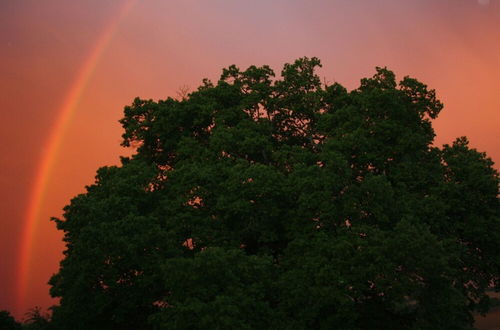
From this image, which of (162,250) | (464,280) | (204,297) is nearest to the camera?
(204,297)

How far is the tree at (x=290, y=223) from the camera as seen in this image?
17641 millimetres

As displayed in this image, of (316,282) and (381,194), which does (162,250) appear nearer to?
(316,282)

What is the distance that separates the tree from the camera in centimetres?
1764

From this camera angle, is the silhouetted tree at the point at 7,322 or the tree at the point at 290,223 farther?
the silhouetted tree at the point at 7,322

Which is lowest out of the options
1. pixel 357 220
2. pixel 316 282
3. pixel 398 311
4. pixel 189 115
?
pixel 398 311

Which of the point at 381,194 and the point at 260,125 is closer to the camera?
the point at 381,194

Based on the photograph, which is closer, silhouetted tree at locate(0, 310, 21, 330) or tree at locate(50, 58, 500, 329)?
tree at locate(50, 58, 500, 329)

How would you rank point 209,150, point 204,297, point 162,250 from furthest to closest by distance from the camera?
1. point 209,150
2. point 162,250
3. point 204,297

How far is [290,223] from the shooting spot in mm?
21031

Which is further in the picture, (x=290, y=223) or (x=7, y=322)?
(x=7, y=322)

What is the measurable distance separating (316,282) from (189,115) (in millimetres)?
12641

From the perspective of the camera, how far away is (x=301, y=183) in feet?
64.5

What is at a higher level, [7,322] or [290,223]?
[7,322]

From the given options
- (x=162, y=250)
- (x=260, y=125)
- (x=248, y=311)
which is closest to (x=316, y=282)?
(x=248, y=311)
